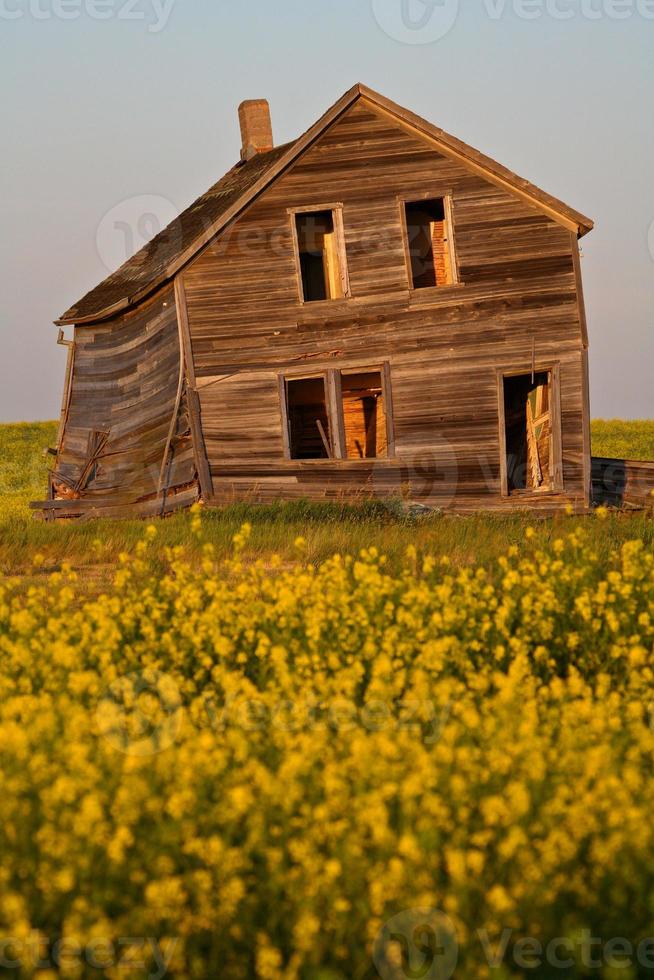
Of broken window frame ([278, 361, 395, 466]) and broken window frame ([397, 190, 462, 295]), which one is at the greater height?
broken window frame ([397, 190, 462, 295])

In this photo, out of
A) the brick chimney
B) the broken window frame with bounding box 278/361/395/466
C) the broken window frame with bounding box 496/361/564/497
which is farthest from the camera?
the brick chimney

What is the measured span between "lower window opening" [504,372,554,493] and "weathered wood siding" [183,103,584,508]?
0.91 m

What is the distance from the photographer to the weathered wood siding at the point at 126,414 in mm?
21781

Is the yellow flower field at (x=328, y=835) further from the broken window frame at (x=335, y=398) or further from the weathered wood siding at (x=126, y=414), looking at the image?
the weathered wood siding at (x=126, y=414)

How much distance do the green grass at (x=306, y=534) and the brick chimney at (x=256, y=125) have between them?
1013 centimetres

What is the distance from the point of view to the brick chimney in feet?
86.7

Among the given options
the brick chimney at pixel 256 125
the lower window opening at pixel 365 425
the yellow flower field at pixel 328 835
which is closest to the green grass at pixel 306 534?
the yellow flower field at pixel 328 835

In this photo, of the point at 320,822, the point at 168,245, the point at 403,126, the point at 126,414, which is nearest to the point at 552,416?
the point at 403,126

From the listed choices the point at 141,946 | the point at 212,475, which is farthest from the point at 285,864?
the point at 212,475

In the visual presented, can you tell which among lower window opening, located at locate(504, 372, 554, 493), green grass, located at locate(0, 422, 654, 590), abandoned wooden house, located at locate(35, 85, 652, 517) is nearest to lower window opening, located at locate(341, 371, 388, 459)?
lower window opening, located at locate(504, 372, 554, 493)

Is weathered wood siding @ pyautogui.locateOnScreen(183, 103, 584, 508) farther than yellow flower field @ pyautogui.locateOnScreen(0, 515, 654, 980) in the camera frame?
Yes

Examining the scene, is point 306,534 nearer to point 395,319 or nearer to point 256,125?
point 395,319

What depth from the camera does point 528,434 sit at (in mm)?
23875

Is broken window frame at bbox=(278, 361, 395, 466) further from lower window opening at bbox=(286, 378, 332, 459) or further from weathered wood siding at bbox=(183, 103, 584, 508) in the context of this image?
lower window opening at bbox=(286, 378, 332, 459)
